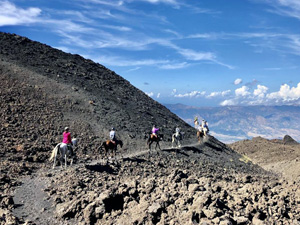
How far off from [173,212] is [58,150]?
13035mm

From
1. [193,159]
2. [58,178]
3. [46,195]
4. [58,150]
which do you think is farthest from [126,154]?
[46,195]

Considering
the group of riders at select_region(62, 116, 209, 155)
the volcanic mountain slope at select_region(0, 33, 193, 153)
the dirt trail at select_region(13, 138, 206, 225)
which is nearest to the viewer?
the dirt trail at select_region(13, 138, 206, 225)

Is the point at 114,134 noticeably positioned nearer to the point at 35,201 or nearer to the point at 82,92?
the point at 35,201

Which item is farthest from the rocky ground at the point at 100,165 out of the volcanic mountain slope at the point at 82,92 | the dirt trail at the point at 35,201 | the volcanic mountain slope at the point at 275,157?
the volcanic mountain slope at the point at 275,157

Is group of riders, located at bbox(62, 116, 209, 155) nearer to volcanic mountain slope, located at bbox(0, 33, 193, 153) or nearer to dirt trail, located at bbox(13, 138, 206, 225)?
dirt trail, located at bbox(13, 138, 206, 225)

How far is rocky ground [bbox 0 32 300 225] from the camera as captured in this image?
34.9ft

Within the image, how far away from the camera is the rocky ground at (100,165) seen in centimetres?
1063

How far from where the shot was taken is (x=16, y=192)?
15.8 m

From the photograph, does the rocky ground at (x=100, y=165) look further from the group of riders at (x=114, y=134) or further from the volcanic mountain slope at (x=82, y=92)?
the group of riders at (x=114, y=134)

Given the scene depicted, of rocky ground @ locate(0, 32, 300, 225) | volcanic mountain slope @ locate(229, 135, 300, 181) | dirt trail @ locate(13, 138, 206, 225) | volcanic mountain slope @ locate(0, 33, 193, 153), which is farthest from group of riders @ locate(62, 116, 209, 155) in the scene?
volcanic mountain slope @ locate(229, 135, 300, 181)

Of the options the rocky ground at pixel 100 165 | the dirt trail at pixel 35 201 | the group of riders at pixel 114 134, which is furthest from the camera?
the group of riders at pixel 114 134

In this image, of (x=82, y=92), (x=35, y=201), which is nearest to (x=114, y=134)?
(x=35, y=201)

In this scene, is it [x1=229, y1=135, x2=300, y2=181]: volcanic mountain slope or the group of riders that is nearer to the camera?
the group of riders

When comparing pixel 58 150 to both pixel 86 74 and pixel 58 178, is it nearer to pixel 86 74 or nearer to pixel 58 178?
pixel 58 178
